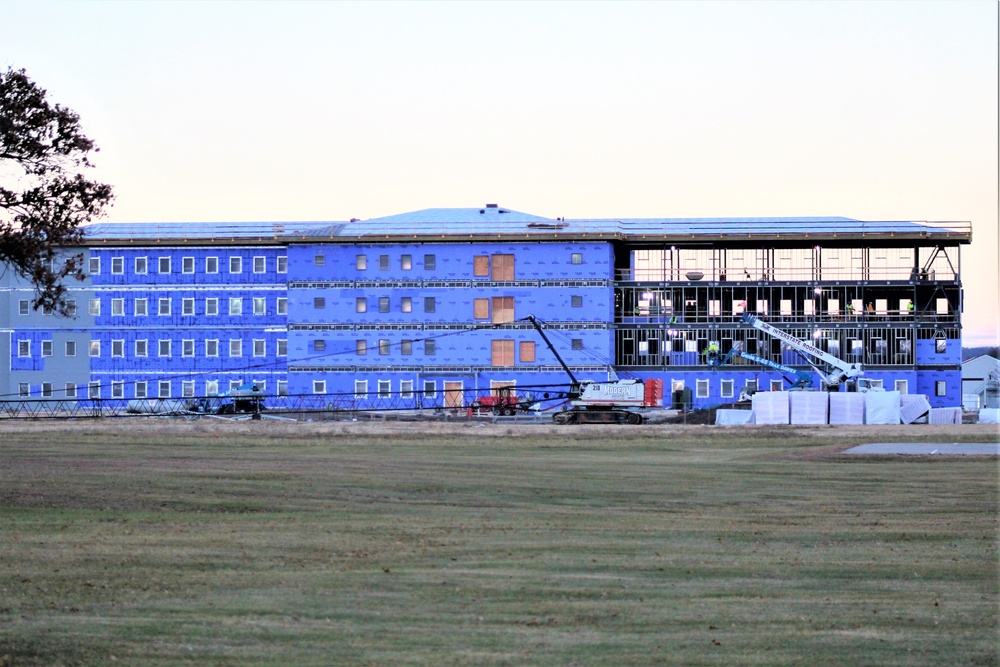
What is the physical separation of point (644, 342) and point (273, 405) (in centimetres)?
2600

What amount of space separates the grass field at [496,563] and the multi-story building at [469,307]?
53876mm

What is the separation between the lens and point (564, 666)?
1320 centimetres

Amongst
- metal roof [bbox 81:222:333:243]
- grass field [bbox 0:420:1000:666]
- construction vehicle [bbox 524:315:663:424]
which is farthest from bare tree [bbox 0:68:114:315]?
metal roof [bbox 81:222:333:243]

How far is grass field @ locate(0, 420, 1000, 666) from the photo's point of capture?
14164mm

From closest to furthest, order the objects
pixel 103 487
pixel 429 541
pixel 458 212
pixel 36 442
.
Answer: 1. pixel 429 541
2. pixel 103 487
3. pixel 36 442
4. pixel 458 212

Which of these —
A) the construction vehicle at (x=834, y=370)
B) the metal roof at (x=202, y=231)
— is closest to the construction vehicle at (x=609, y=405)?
the construction vehicle at (x=834, y=370)

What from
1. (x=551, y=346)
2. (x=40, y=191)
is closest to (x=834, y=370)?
(x=551, y=346)

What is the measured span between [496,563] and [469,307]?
73.4 meters

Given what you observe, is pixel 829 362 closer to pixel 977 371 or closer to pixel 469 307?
pixel 469 307

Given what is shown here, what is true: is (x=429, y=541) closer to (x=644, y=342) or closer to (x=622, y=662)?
(x=622, y=662)

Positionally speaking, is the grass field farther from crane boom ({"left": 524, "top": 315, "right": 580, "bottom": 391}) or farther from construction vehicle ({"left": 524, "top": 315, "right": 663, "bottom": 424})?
crane boom ({"left": 524, "top": 315, "right": 580, "bottom": 391})

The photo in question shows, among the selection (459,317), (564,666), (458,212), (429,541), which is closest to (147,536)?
(429,541)

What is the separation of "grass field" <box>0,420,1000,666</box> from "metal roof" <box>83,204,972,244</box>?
2157 inches

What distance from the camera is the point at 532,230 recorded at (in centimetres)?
9231
